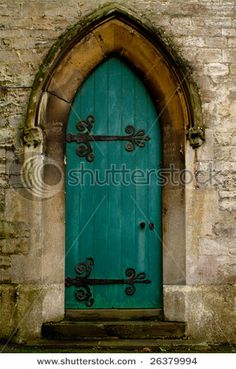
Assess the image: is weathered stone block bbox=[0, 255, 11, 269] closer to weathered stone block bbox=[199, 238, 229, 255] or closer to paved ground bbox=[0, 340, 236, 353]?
paved ground bbox=[0, 340, 236, 353]

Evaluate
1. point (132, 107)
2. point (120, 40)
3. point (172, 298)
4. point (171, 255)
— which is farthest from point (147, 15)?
point (172, 298)

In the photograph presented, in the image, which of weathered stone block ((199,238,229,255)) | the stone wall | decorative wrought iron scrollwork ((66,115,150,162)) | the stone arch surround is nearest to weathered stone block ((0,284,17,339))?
the stone wall

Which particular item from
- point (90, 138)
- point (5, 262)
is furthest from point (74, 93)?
point (5, 262)

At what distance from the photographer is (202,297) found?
18.0 feet

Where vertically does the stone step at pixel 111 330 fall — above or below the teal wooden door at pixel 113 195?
below

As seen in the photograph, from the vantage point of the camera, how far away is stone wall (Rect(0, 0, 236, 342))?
5473 millimetres

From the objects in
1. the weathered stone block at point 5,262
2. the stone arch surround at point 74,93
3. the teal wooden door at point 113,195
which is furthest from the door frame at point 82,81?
the weathered stone block at point 5,262

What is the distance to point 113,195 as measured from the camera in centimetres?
585

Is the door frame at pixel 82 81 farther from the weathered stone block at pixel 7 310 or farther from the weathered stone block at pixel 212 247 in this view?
the weathered stone block at pixel 7 310

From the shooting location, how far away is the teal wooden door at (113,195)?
5770 millimetres

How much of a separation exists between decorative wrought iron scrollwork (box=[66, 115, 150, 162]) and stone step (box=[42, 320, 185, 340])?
62.0 inches

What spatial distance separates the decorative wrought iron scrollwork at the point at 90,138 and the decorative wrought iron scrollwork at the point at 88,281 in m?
1.04

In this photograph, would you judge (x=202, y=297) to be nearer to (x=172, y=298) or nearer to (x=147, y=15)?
(x=172, y=298)

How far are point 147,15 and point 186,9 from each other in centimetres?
38
